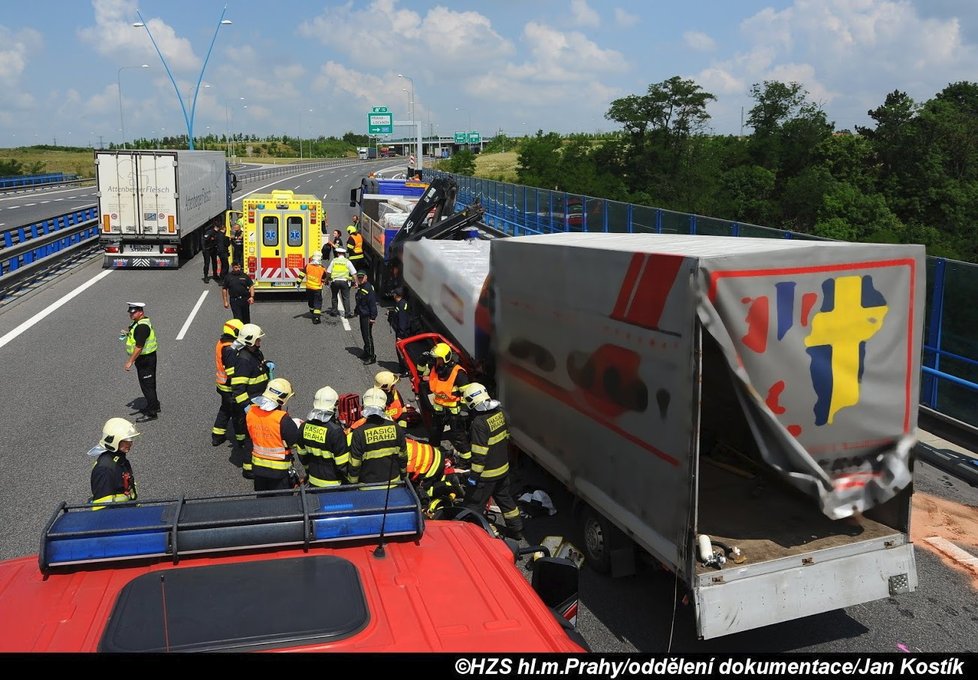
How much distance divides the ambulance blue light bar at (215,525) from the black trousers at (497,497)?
3.60 metres

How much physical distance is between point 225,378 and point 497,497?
4.02 metres

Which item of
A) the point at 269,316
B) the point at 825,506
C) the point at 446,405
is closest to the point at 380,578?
the point at 825,506

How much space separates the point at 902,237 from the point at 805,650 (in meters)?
42.1

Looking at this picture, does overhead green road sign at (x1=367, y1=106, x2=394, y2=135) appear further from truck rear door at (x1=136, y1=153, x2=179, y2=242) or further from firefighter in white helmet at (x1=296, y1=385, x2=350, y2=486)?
firefighter in white helmet at (x1=296, y1=385, x2=350, y2=486)

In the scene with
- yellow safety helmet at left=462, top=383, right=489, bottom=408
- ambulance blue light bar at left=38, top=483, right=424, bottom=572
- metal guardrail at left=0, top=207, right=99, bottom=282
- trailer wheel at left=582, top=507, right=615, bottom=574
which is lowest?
trailer wheel at left=582, top=507, right=615, bottom=574

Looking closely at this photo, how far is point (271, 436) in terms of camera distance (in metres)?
7.57

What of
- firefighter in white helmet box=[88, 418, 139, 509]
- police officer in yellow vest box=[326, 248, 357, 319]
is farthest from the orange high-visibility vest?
police officer in yellow vest box=[326, 248, 357, 319]

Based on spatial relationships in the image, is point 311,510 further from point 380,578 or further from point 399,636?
point 399,636

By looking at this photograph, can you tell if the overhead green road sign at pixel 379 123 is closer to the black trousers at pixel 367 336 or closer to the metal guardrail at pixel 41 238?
the metal guardrail at pixel 41 238

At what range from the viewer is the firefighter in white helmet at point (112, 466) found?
628cm

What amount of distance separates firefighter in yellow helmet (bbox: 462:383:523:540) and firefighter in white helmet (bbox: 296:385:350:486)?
1.17 metres

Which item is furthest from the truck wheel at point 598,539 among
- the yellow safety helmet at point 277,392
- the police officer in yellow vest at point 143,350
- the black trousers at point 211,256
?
the black trousers at point 211,256

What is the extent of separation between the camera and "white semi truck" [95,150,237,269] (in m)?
24.4

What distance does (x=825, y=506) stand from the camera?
5758 millimetres
